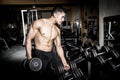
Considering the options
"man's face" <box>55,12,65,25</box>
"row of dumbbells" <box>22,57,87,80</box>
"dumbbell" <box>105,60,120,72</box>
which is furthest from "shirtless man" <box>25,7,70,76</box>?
"dumbbell" <box>105,60,120,72</box>

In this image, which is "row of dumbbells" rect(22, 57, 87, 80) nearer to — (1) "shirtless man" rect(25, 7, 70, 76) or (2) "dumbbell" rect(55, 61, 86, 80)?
(2) "dumbbell" rect(55, 61, 86, 80)

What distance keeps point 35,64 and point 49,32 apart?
0.44m

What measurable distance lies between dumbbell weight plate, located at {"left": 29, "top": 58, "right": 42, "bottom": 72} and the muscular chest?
0.33m

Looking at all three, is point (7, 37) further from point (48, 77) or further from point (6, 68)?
point (48, 77)

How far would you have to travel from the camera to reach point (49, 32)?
7.05ft

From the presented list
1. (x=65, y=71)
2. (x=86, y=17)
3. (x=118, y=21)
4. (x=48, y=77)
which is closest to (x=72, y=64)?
(x=65, y=71)

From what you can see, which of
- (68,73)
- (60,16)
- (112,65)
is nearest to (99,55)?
(112,65)

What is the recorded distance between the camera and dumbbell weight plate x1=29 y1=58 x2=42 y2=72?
6.21ft

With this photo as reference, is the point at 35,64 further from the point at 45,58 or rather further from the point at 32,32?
the point at 32,32

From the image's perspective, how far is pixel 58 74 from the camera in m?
2.17

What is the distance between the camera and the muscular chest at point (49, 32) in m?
2.09

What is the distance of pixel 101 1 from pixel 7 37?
14.8 feet

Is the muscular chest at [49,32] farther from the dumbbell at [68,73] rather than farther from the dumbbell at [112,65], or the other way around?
the dumbbell at [112,65]

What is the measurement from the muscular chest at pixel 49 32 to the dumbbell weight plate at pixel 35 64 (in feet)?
1.07
